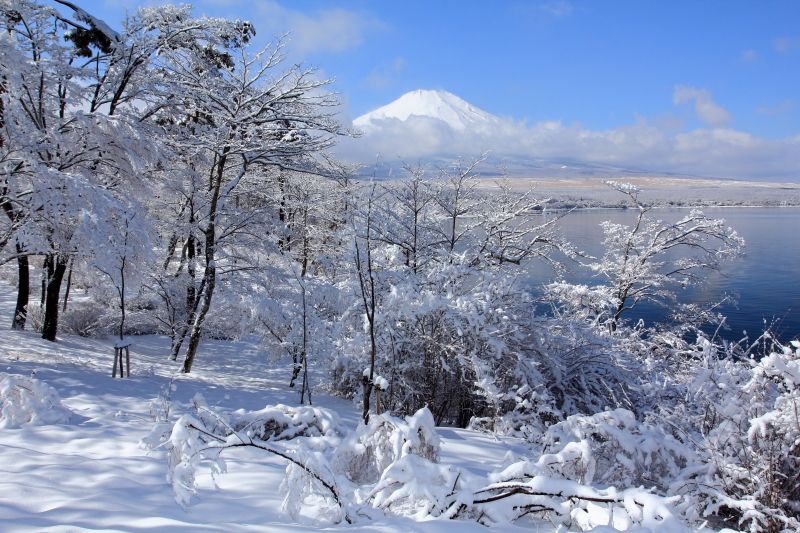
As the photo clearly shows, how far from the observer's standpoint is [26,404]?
3.34 meters

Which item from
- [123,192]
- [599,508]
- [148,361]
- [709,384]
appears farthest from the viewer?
[148,361]

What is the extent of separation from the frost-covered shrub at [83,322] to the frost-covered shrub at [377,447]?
10669mm

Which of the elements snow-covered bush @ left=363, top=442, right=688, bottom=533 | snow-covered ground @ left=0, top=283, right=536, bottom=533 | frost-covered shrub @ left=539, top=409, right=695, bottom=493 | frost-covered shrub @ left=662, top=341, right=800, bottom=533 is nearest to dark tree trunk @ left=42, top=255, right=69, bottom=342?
snow-covered ground @ left=0, top=283, right=536, bottom=533

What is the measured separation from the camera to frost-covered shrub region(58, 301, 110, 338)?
431 inches

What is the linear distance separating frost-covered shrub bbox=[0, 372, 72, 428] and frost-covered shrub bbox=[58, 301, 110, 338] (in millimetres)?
8433

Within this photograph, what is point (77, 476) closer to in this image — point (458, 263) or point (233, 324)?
point (458, 263)

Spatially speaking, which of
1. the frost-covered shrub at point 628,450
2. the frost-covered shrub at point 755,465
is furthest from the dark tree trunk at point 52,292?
the frost-covered shrub at point 755,465

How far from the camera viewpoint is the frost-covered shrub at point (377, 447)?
273cm

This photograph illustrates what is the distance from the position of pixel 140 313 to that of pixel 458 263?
919 centimetres

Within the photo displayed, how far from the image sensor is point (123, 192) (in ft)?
26.3

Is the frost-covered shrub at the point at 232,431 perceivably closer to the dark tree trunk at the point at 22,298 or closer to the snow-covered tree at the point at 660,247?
the dark tree trunk at the point at 22,298

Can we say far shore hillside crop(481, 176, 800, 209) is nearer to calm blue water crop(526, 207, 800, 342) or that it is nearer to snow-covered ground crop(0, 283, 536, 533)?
calm blue water crop(526, 207, 800, 342)

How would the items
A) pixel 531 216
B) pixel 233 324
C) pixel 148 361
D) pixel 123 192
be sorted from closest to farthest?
pixel 123 192
pixel 148 361
pixel 233 324
pixel 531 216

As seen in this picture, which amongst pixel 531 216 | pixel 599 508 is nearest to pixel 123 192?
pixel 599 508
